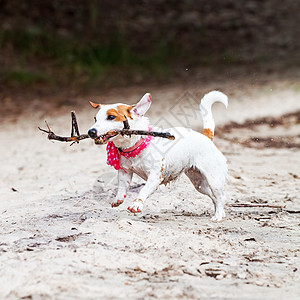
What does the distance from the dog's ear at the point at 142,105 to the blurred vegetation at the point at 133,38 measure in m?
7.89

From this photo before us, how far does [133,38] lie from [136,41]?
209 millimetres

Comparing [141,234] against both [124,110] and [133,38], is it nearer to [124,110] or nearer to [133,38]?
[124,110]

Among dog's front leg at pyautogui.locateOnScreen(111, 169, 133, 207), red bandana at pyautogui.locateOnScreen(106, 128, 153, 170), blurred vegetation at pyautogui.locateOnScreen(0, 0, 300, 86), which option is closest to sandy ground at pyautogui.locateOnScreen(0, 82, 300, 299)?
dog's front leg at pyautogui.locateOnScreen(111, 169, 133, 207)

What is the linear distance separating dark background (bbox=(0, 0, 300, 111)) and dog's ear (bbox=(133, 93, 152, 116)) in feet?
24.3

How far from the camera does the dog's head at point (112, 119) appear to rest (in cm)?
313

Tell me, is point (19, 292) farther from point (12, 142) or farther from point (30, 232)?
point (12, 142)

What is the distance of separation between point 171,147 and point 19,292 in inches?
63.2

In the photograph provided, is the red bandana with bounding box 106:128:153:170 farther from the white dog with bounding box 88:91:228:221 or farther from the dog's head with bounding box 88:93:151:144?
the dog's head with bounding box 88:93:151:144

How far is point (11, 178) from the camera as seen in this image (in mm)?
4980

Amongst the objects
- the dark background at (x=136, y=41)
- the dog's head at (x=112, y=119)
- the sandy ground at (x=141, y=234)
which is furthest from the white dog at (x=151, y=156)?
the dark background at (x=136, y=41)

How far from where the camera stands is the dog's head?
3132 mm

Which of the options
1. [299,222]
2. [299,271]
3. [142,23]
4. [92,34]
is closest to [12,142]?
[299,222]

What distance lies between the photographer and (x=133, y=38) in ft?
45.4

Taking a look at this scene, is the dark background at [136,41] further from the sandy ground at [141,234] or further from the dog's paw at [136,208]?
the dog's paw at [136,208]
